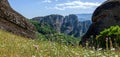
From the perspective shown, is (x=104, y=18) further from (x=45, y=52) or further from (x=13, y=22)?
(x=45, y=52)

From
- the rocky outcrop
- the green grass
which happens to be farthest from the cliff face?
the green grass

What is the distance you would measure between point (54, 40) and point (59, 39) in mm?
463

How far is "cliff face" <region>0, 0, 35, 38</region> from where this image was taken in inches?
1336

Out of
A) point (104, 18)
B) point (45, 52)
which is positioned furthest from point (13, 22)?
point (45, 52)

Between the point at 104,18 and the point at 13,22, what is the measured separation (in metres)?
13.1

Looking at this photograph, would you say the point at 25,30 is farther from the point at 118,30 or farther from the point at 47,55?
the point at 47,55

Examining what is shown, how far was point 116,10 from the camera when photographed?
44.2m

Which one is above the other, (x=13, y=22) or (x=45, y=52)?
(x=45, y=52)

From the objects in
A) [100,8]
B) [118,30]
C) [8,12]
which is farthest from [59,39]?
[100,8]

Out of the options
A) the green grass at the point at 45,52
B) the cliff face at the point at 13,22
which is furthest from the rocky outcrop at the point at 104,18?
the green grass at the point at 45,52

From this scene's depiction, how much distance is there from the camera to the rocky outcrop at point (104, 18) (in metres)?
42.1

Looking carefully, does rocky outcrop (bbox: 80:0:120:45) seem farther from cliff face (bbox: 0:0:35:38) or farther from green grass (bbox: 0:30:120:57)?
green grass (bbox: 0:30:120:57)

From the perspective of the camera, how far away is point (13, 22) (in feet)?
114

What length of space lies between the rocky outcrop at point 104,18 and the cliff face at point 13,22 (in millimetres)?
8042
